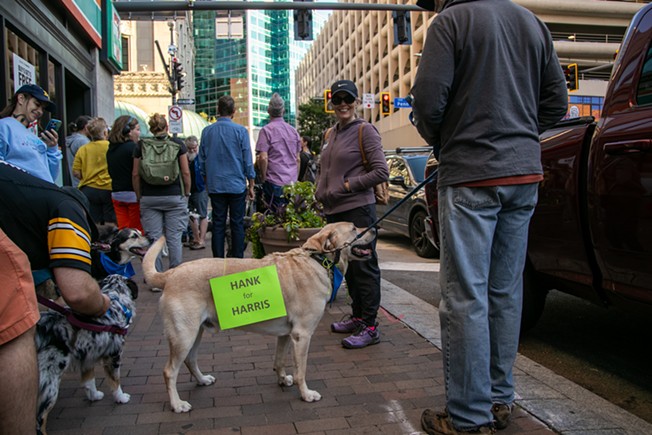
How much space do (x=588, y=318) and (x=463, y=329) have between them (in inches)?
131

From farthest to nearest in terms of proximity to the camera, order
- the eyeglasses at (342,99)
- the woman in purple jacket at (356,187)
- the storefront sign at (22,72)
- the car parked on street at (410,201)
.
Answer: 1. the car parked on street at (410,201)
2. the storefront sign at (22,72)
3. the eyeglasses at (342,99)
4. the woman in purple jacket at (356,187)

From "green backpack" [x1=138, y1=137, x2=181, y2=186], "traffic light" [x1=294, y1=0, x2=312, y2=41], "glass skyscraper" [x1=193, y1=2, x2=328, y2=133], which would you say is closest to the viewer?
"green backpack" [x1=138, y1=137, x2=181, y2=186]

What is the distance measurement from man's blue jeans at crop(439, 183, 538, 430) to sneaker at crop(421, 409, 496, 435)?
0.03m

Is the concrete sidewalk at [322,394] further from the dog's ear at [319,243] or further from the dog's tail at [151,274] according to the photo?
the dog's ear at [319,243]

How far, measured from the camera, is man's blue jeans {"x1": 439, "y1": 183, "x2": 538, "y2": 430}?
2.64m

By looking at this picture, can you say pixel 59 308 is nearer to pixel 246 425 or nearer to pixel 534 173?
pixel 246 425

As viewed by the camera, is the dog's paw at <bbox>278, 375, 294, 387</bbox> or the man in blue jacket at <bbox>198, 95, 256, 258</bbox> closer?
the dog's paw at <bbox>278, 375, 294, 387</bbox>

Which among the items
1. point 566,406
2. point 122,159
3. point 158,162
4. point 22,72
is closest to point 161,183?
point 158,162

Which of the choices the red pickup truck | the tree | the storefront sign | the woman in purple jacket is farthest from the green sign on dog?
the tree

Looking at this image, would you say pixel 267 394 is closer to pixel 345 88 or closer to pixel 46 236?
pixel 46 236

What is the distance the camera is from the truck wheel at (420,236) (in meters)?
9.33

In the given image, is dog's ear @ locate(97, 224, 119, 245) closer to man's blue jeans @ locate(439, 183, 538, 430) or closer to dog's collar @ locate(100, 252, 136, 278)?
dog's collar @ locate(100, 252, 136, 278)

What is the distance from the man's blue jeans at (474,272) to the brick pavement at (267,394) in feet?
1.26

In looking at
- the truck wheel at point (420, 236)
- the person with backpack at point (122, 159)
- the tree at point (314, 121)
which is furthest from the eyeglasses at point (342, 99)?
the tree at point (314, 121)
